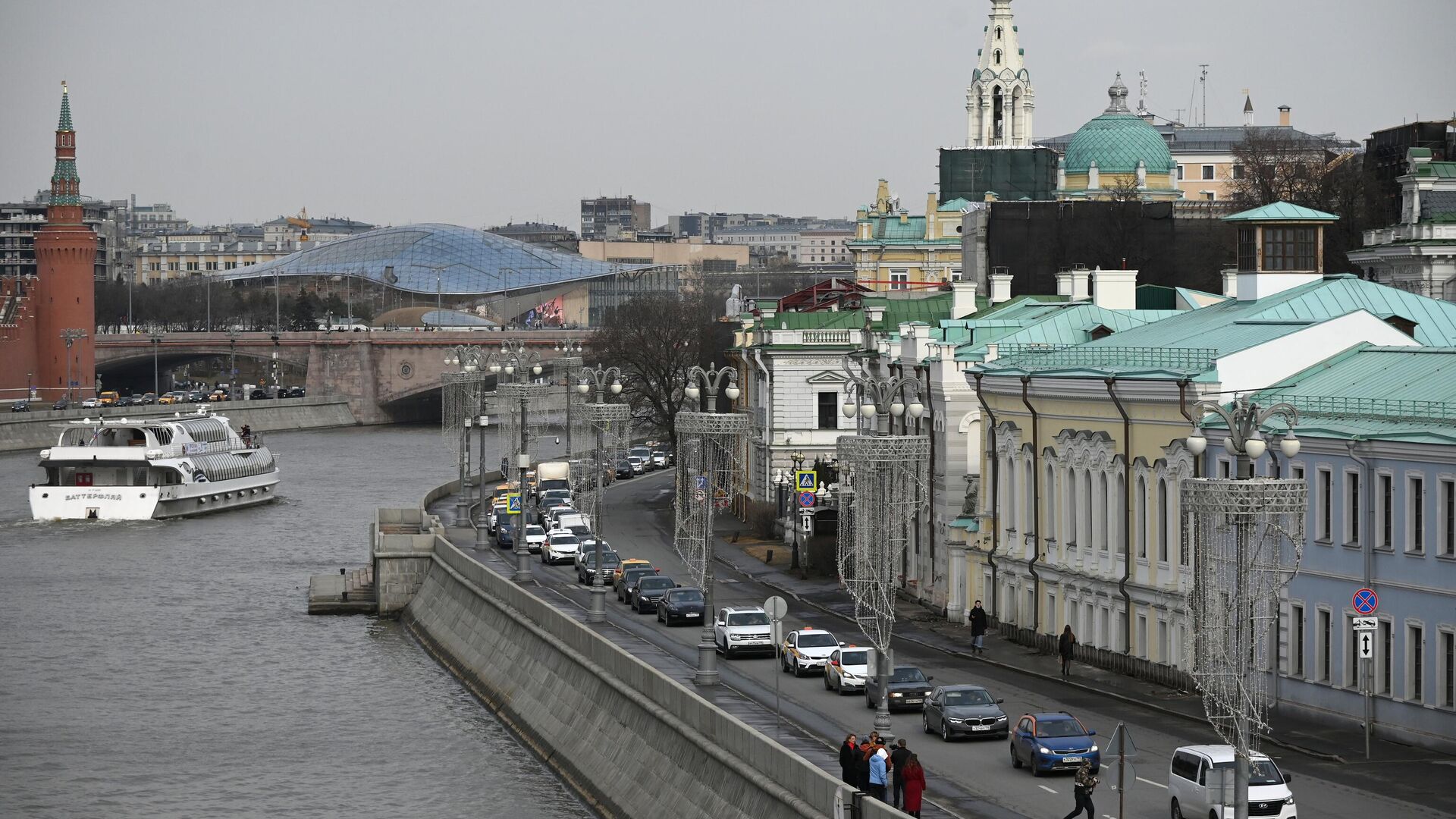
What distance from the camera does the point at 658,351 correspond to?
92.8 meters

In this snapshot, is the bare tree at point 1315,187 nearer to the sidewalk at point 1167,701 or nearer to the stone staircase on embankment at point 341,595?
the sidewalk at point 1167,701

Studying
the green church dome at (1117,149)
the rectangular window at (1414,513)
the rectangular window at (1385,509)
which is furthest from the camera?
the green church dome at (1117,149)

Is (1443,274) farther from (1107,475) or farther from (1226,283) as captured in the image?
(1107,475)

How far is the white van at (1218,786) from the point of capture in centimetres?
2288

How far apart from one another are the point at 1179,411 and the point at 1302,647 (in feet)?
16.5

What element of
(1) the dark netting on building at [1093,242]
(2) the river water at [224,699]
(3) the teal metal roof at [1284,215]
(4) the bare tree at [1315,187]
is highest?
(4) the bare tree at [1315,187]

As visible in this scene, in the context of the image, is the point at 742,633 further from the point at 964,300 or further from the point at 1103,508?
the point at 964,300

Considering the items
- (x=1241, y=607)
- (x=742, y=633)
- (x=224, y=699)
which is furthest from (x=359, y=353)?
(x=1241, y=607)

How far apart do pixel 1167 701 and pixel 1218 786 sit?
36.8ft

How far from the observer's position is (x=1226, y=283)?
151 ft

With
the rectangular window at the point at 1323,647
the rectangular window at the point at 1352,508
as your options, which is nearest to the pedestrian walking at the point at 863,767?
the rectangular window at the point at 1323,647

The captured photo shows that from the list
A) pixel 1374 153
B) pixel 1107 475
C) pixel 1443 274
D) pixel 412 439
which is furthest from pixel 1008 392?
pixel 412 439

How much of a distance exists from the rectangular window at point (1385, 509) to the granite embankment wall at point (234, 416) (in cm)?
9648

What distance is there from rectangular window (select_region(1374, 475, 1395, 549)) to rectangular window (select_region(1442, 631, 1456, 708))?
5.86 feet
